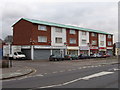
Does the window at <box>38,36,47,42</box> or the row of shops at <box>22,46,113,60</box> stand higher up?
the window at <box>38,36,47,42</box>

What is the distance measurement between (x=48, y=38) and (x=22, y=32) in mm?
6607

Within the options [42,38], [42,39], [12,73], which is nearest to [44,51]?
[42,39]

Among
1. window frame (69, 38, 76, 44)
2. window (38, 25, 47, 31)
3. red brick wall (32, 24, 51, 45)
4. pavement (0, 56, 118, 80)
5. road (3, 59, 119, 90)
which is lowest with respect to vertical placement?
pavement (0, 56, 118, 80)

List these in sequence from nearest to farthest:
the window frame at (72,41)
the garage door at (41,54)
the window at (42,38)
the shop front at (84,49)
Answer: the garage door at (41,54)
the window at (42,38)
the window frame at (72,41)
the shop front at (84,49)

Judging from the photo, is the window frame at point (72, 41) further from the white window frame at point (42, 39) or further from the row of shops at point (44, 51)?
the white window frame at point (42, 39)

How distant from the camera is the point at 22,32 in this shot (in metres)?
40.7

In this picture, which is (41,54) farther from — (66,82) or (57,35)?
(66,82)

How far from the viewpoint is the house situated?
126 feet

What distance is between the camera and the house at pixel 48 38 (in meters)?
38.4

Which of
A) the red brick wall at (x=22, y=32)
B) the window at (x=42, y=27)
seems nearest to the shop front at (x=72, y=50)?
the window at (x=42, y=27)

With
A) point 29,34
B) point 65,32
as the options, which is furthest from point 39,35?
point 65,32

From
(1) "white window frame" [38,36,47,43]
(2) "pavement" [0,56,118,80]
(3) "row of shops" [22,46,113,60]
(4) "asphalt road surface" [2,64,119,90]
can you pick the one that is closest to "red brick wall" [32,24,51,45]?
(1) "white window frame" [38,36,47,43]

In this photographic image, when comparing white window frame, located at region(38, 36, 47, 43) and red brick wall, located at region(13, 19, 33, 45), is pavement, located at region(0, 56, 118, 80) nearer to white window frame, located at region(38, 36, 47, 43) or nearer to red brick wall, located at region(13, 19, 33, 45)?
red brick wall, located at region(13, 19, 33, 45)

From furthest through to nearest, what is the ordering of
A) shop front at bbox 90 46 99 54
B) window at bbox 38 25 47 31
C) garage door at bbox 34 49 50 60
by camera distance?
shop front at bbox 90 46 99 54 → window at bbox 38 25 47 31 → garage door at bbox 34 49 50 60
